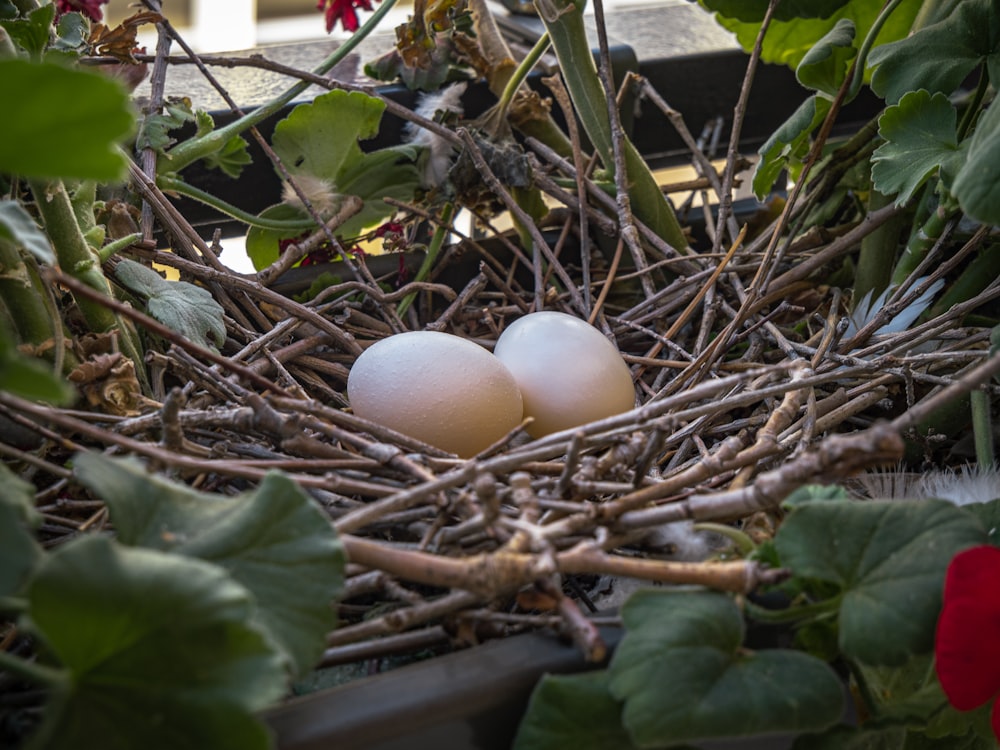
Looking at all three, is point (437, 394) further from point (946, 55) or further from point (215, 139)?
point (946, 55)

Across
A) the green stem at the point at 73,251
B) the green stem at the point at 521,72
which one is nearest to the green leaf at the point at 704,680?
the green stem at the point at 73,251

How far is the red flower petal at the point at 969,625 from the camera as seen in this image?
1.16 feet

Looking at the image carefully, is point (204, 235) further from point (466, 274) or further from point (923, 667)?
point (923, 667)

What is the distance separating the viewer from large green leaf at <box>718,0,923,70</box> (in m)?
0.89

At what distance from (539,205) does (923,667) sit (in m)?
0.57

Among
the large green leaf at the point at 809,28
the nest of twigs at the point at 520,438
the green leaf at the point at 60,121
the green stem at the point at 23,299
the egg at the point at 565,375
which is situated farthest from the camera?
the large green leaf at the point at 809,28

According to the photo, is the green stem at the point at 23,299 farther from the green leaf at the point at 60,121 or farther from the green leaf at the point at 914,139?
the green leaf at the point at 914,139

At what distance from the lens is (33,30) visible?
0.53 meters

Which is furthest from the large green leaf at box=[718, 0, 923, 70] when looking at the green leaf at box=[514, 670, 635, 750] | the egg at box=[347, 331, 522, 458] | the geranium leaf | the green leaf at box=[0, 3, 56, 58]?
the green leaf at box=[514, 670, 635, 750]

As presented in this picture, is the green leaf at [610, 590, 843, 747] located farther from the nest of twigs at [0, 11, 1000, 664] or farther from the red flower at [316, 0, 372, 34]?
the red flower at [316, 0, 372, 34]

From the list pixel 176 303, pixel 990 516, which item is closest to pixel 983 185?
pixel 990 516

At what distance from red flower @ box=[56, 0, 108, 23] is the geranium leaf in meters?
0.16

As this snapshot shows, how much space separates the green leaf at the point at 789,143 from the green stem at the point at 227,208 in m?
0.40

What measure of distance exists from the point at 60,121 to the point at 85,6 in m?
0.53
